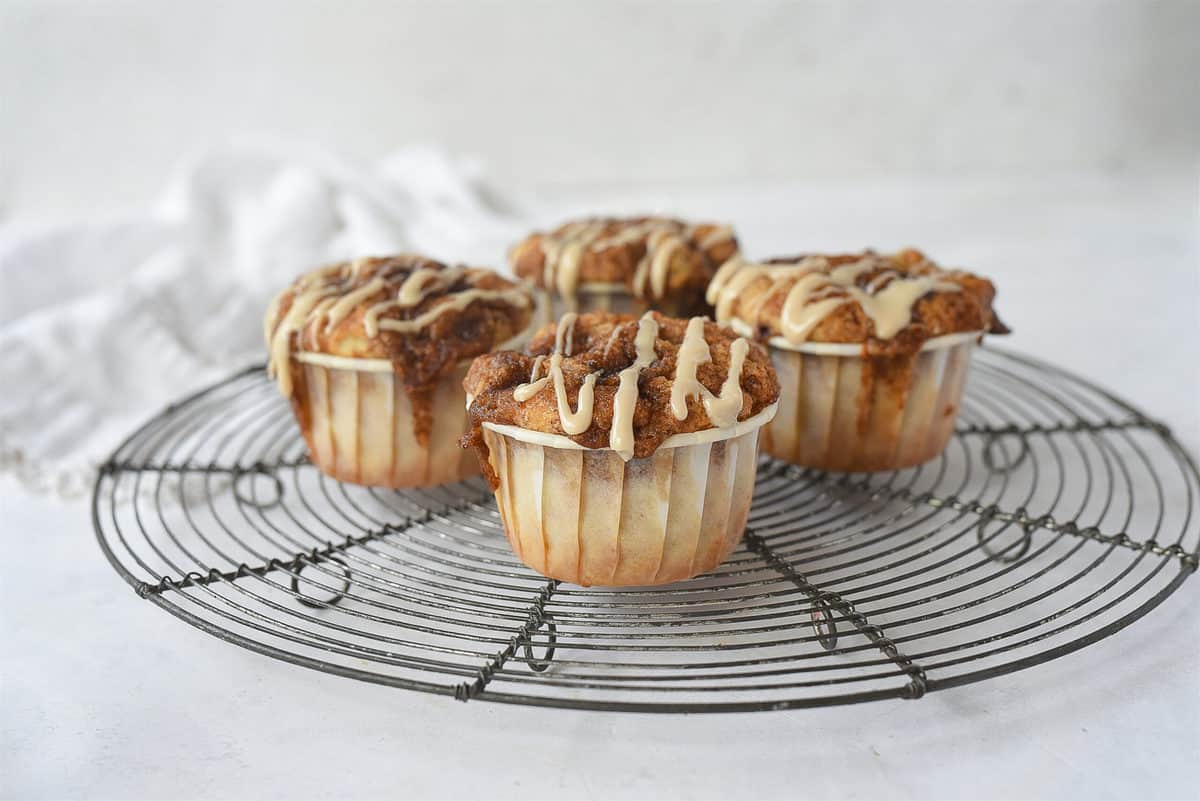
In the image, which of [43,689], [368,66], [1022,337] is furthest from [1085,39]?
[43,689]

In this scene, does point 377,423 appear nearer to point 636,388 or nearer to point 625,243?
point 636,388

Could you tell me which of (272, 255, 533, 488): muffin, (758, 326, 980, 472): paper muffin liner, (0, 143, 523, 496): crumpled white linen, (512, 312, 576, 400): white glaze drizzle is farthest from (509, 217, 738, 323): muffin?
(0, 143, 523, 496): crumpled white linen

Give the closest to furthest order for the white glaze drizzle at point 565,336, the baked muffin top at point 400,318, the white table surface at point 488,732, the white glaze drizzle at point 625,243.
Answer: the white table surface at point 488,732 → the white glaze drizzle at point 565,336 → the baked muffin top at point 400,318 → the white glaze drizzle at point 625,243

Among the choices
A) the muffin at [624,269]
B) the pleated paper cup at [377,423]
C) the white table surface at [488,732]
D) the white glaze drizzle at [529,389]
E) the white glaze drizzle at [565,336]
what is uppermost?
the white glaze drizzle at [565,336]

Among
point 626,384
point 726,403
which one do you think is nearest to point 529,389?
point 626,384

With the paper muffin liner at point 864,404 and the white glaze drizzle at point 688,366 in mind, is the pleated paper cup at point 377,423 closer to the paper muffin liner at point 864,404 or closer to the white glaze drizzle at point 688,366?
the white glaze drizzle at point 688,366

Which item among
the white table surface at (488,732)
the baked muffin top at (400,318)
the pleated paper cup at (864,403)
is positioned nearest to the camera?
the white table surface at (488,732)

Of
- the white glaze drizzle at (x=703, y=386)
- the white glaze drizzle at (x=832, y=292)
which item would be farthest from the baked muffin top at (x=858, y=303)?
the white glaze drizzle at (x=703, y=386)
